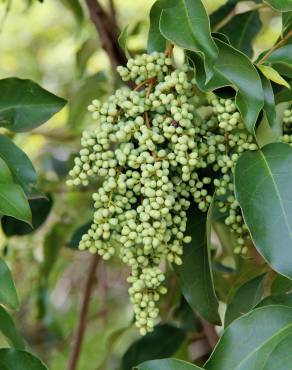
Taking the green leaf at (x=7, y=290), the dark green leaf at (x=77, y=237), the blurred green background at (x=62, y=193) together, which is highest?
the green leaf at (x=7, y=290)

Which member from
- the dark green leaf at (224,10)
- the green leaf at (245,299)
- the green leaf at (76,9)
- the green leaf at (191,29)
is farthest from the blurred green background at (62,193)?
the green leaf at (191,29)

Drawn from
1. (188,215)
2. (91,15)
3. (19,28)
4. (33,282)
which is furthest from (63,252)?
(19,28)

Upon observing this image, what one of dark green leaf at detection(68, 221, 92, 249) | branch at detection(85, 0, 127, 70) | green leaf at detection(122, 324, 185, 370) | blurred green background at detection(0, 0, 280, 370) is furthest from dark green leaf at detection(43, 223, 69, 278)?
branch at detection(85, 0, 127, 70)

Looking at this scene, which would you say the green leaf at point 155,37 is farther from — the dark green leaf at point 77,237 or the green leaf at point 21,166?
the dark green leaf at point 77,237

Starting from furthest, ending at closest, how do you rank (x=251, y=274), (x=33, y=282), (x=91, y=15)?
(x=33, y=282)
(x=91, y=15)
(x=251, y=274)

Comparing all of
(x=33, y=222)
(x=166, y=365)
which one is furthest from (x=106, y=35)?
(x=166, y=365)

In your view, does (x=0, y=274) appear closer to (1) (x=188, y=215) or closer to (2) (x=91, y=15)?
(1) (x=188, y=215)

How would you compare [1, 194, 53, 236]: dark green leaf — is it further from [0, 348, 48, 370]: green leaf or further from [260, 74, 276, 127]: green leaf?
[260, 74, 276, 127]: green leaf
